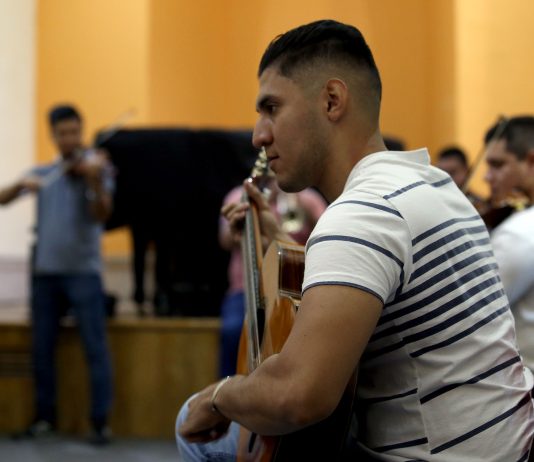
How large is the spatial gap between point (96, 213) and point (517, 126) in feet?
6.25

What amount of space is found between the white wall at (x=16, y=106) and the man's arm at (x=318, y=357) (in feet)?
16.0

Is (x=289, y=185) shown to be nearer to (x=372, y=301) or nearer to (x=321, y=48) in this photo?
(x=321, y=48)

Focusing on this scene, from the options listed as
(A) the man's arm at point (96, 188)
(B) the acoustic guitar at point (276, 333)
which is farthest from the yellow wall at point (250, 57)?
(B) the acoustic guitar at point (276, 333)

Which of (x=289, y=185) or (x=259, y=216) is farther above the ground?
(x=289, y=185)

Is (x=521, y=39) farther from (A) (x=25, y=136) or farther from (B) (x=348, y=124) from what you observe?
(B) (x=348, y=124)

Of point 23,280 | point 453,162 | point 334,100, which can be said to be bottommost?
point 23,280

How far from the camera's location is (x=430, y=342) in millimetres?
1373

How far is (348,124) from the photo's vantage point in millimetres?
1507

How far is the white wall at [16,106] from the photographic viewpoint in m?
5.95

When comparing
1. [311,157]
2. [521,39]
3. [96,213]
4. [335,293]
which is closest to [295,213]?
[96,213]

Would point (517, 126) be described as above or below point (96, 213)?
above

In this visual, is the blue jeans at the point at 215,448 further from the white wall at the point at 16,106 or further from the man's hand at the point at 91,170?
the white wall at the point at 16,106

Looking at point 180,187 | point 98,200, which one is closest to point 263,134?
point 98,200

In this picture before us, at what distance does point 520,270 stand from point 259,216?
66 cm
